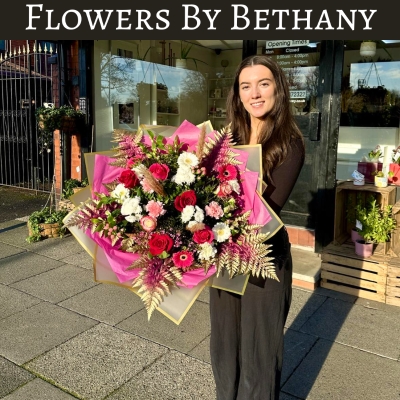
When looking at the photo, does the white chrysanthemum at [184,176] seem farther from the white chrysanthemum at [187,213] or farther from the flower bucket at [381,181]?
the flower bucket at [381,181]

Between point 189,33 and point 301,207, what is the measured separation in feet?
7.68

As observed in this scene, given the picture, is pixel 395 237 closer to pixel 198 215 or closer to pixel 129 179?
pixel 198 215

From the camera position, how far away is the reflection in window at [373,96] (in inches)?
203

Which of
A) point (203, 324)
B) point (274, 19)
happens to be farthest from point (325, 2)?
point (203, 324)

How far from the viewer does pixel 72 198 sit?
1988 millimetres

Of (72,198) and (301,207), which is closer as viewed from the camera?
(72,198)

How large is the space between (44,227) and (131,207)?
14.7 ft

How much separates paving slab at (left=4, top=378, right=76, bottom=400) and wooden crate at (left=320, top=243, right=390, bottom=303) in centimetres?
254

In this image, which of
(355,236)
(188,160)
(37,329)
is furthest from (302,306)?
(188,160)

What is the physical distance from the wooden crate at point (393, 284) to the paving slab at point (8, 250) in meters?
4.07

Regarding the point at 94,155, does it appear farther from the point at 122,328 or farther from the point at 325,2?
the point at 325,2

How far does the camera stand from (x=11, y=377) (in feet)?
9.17

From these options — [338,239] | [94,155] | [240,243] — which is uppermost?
[94,155]

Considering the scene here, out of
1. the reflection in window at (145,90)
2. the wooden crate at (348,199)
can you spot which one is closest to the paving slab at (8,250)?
the reflection in window at (145,90)
